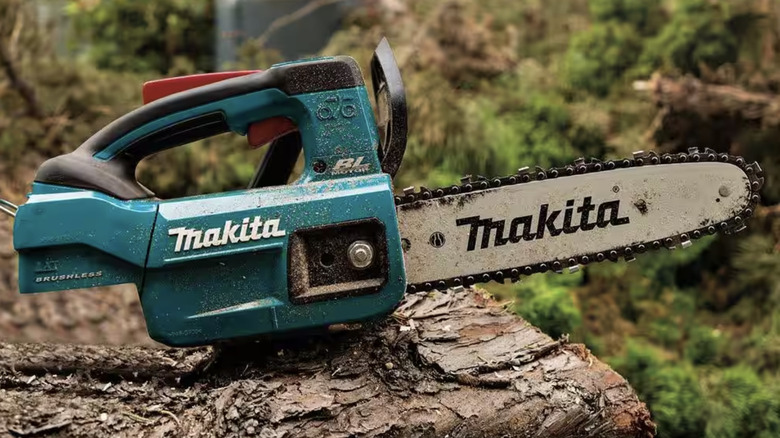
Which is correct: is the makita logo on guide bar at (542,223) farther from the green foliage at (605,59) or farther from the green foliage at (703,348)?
the green foliage at (605,59)

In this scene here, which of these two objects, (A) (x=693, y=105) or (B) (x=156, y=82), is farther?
(A) (x=693, y=105)

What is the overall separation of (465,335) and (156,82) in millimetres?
Result: 986

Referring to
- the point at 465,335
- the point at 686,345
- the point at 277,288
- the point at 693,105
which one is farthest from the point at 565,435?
the point at 693,105

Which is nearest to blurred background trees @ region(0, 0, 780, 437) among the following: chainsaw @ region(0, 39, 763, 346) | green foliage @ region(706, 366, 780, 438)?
green foliage @ region(706, 366, 780, 438)

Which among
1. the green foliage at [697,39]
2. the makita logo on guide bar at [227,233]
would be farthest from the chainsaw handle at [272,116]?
the green foliage at [697,39]

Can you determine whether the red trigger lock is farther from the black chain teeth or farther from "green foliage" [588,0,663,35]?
"green foliage" [588,0,663,35]

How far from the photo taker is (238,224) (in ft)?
5.05

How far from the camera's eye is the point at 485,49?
446 centimetres

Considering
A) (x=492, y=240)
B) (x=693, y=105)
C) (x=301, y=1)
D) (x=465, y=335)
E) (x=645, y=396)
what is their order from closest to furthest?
(x=492, y=240)
(x=465, y=335)
(x=645, y=396)
(x=693, y=105)
(x=301, y=1)

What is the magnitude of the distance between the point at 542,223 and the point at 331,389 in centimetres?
61

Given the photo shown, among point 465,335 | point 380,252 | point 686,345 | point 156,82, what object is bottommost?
point 686,345

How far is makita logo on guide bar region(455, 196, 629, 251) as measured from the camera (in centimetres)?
168

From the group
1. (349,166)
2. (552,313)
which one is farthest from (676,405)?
(349,166)

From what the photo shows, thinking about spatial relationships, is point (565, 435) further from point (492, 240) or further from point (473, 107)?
point (473, 107)
